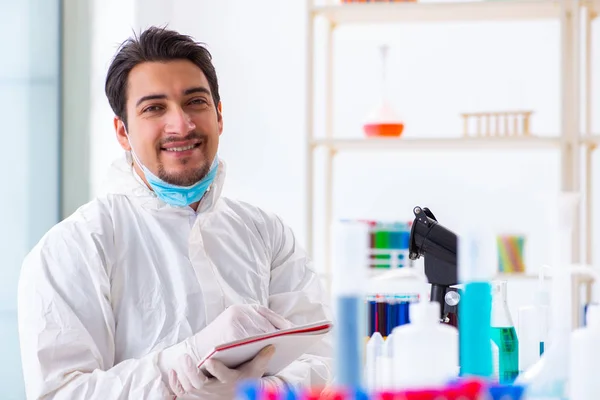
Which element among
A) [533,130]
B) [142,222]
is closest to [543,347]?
[142,222]

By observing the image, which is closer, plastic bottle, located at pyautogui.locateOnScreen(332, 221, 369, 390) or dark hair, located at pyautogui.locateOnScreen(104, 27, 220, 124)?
plastic bottle, located at pyautogui.locateOnScreen(332, 221, 369, 390)

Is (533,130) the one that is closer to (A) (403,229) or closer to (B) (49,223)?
(A) (403,229)

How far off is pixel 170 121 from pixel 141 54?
186mm

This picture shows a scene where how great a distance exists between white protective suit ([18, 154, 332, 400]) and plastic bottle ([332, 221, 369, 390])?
2.73 feet

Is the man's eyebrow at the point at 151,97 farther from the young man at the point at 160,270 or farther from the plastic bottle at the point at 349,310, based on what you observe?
the plastic bottle at the point at 349,310

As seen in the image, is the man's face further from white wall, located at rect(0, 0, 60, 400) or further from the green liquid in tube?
white wall, located at rect(0, 0, 60, 400)

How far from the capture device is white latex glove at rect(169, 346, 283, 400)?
1421 millimetres

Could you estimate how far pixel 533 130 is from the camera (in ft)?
9.59

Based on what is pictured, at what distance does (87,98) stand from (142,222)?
1.35m

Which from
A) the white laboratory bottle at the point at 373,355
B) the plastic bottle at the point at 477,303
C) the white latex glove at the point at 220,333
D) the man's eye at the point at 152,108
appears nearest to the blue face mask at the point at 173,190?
the man's eye at the point at 152,108

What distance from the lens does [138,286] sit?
173cm

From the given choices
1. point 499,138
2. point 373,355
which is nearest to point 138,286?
point 373,355

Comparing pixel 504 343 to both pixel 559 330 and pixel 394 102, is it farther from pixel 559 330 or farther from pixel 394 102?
pixel 394 102

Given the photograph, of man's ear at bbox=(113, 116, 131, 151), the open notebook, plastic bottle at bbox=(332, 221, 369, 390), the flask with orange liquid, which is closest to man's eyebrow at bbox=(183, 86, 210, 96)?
man's ear at bbox=(113, 116, 131, 151)
